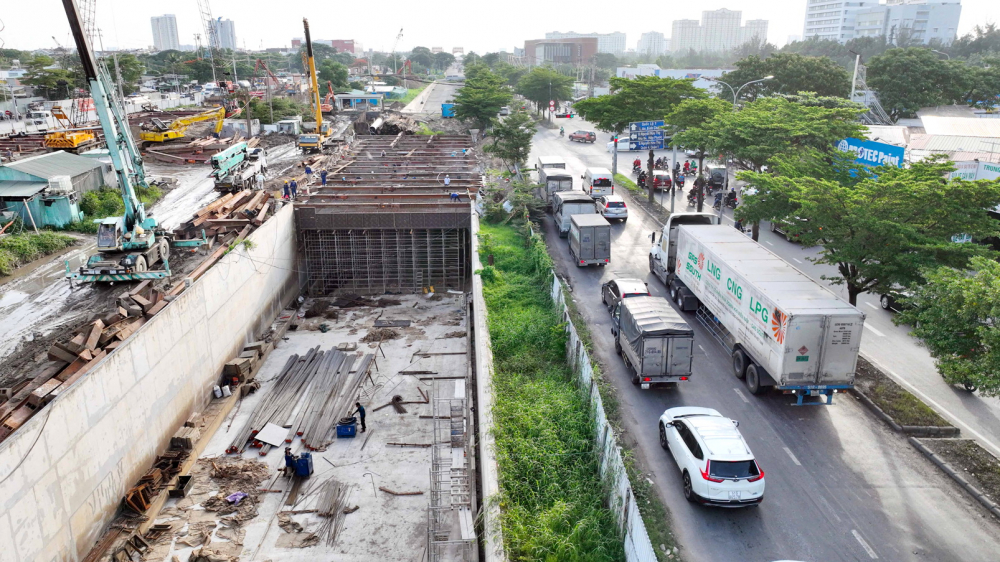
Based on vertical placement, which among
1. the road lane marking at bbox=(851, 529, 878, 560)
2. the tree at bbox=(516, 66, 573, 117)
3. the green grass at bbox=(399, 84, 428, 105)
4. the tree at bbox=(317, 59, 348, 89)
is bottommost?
the road lane marking at bbox=(851, 529, 878, 560)

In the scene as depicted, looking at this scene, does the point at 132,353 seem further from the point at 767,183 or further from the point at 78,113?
the point at 78,113

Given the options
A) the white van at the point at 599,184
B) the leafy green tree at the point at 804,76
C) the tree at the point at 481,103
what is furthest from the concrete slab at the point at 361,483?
the leafy green tree at the point at 804,76

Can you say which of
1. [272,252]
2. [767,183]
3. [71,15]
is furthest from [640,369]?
[71,15]

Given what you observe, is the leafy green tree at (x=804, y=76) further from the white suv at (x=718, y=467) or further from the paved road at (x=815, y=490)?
the white suv at (x=718, y=467)

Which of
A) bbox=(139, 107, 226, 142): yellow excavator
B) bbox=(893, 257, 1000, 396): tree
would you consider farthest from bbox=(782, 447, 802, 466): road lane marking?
bbox=(139, 107, 226, 142): yellow excavator

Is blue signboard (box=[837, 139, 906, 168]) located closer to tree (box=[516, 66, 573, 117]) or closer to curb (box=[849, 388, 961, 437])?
curb (box=[849, 388, 961, 437])

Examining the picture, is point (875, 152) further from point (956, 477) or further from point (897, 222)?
point (956, 477)
